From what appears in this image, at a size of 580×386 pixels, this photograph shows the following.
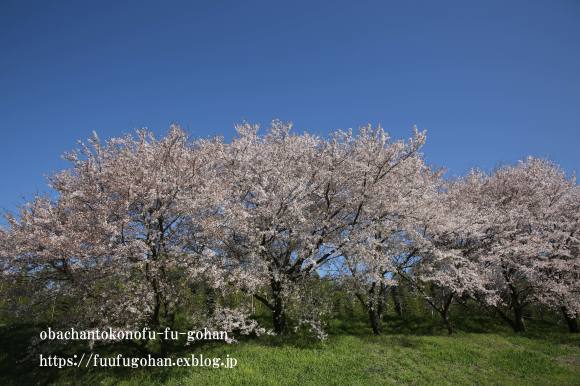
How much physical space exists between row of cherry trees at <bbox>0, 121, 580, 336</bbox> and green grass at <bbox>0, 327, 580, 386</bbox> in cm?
136

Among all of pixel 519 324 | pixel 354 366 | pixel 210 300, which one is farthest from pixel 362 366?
pixel 519 324

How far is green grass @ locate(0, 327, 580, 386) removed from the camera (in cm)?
1431

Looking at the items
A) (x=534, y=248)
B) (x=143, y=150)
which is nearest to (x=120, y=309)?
(x=143, y=150)

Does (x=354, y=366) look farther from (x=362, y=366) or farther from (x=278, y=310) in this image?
(x=278, y=310)

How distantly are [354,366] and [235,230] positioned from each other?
769cm

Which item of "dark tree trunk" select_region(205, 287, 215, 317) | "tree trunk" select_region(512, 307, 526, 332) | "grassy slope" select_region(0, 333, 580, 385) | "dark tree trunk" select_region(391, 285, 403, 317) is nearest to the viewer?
"grassy slope" select_region(0, 333, 580, 385)

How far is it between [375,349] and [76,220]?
1402 cm

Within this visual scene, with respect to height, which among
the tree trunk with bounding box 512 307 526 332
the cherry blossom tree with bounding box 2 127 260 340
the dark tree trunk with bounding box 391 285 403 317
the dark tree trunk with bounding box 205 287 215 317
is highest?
the cherry blossom tree with bounding box 2 127 260 340

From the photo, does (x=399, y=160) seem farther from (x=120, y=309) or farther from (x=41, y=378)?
(x=41, y=378)

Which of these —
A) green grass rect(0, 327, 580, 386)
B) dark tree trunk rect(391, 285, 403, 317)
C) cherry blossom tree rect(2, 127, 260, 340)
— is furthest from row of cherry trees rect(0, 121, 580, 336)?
dark tree trunk rect(391, 285, 403, 317)

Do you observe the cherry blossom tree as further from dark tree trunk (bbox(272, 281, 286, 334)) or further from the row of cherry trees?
dark tree trunk (bbox(272, 281, 286, 334))

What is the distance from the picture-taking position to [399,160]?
20.2 m

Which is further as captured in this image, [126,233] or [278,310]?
[278,310]

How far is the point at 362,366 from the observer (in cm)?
1562
